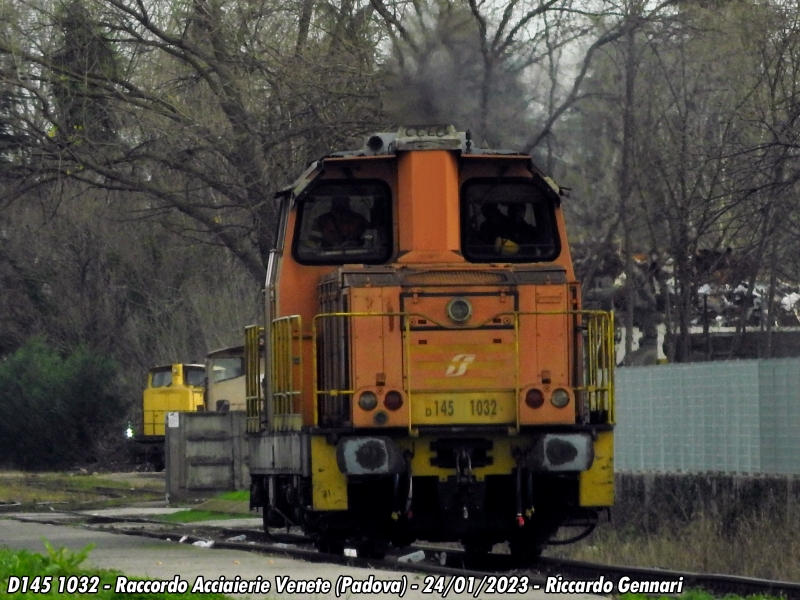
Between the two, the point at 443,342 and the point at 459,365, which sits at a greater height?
the point at 443,342

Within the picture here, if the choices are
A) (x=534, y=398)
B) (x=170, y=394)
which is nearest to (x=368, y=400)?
(x=534, y=398)

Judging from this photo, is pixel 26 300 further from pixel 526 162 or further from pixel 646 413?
pixel 526 162

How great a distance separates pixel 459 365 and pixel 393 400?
0.62 metres

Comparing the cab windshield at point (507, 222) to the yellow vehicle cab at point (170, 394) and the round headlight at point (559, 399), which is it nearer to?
the round headlight at point (559, 399)

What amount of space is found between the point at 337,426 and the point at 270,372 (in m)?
1.45

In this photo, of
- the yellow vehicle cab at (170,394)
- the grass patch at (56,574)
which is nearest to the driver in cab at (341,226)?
the grass patch at (56,574)

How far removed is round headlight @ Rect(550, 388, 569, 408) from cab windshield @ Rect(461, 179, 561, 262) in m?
1.59

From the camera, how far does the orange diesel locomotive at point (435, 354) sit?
11.4m

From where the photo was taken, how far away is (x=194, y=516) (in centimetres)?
2127

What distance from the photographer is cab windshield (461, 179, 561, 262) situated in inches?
495

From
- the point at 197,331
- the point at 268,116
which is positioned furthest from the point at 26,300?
the point at 268,116

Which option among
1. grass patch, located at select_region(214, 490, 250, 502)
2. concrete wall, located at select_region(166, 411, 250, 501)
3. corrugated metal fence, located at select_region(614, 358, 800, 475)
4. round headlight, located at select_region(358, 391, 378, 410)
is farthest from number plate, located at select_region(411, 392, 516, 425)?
concrete wall, located at select_region(166, 411, 250, 501)

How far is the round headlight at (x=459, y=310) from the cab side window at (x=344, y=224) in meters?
1.17

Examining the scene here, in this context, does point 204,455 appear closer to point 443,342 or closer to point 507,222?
point 507,222
